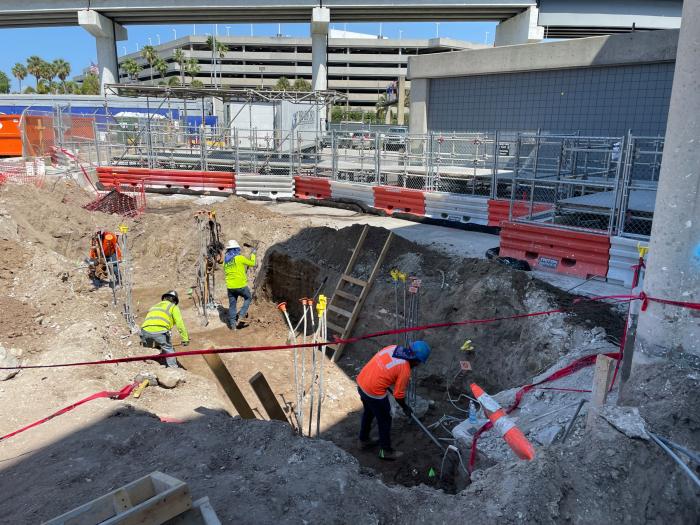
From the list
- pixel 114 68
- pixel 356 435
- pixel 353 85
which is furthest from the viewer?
pixel 353 85

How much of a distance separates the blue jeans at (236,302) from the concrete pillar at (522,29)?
91.2 ft

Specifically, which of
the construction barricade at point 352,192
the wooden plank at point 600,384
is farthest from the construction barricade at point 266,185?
the wooden plank at point 600,384

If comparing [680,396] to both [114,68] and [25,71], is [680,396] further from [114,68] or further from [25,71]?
[25,71]

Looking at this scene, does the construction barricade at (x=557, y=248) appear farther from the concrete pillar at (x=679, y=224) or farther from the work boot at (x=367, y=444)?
the concrete pillar at (x=679, y=224)

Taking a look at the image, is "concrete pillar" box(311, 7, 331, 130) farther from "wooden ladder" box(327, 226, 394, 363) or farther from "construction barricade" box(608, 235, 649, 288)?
"construction barricade" box(608, 235, 649, 288)

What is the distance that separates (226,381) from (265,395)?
50 cm

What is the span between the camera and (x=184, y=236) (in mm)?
14719

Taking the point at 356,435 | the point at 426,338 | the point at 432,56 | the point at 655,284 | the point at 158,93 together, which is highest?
the point at 432,56

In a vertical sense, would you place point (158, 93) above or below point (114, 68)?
below

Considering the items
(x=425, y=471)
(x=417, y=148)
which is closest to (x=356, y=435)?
(x=425, y=471)

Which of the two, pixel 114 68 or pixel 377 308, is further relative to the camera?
pixel 114 68

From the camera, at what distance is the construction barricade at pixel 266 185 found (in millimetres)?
19312

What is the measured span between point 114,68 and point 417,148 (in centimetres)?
3158

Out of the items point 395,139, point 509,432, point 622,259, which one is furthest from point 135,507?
point 395,139
